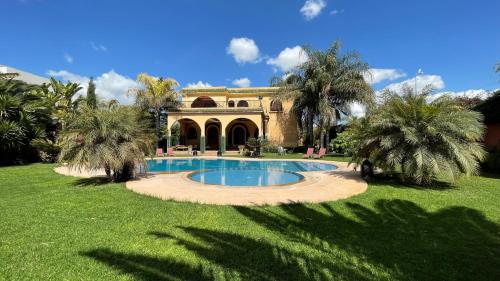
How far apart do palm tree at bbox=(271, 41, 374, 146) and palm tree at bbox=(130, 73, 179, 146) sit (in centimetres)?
1017

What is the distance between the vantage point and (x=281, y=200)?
23.8 feet

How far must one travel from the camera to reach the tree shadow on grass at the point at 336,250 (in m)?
3.55

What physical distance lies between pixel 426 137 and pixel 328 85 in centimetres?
1415

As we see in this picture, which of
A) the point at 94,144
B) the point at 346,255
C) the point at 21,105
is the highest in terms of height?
the point at 21,105

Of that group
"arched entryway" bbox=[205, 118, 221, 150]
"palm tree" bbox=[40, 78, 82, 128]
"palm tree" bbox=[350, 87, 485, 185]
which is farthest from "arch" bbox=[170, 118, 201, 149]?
"palm tree" bbox=[350, 87, 485, 185]

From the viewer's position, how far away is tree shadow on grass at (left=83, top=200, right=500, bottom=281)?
11.6 feet

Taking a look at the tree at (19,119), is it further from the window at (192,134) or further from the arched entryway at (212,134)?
the arched entryway at (212,134)

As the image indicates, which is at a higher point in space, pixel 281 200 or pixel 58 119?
pixel 58 119

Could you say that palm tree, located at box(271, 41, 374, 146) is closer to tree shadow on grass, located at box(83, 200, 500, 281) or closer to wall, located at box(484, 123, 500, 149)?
wall, located at box(484, 123, 500, 149)

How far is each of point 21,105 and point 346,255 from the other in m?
20.1

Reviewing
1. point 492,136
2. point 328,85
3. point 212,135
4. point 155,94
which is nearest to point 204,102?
point 212,135

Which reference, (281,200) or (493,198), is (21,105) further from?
(493,198)

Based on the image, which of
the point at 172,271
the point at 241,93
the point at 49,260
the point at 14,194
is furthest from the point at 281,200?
the point at 241,93

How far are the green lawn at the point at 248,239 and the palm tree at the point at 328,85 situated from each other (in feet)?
52.4
